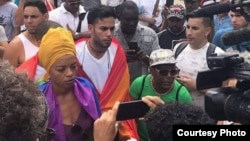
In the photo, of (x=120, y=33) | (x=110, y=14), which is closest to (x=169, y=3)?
(x=120, y=33)

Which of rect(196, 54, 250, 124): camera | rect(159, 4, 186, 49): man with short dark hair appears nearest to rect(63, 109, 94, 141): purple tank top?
rect(196, 54, 250, 124): camera

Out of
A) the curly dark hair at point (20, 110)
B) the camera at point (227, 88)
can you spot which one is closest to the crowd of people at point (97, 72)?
the curly dark hair at point (20, 110)

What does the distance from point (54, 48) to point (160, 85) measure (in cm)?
108

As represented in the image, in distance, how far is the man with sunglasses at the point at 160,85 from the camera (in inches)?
178

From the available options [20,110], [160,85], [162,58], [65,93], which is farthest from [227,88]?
[162,58]

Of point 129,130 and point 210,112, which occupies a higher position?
point 210,112

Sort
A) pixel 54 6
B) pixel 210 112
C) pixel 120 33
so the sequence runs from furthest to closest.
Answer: pixel 54 6 < pixel 120 33 < pixel 210 112

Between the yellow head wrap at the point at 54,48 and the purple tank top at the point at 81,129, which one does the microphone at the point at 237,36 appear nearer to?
the purple tank top at the point at 81,129

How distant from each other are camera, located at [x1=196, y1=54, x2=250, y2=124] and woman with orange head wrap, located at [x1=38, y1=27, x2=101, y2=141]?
157cm

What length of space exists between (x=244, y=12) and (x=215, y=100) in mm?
355

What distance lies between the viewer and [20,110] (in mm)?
2020

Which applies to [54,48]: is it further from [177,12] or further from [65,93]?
[177,12]

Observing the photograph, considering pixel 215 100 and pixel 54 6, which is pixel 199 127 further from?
pixel 54 6

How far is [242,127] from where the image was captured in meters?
2.20
